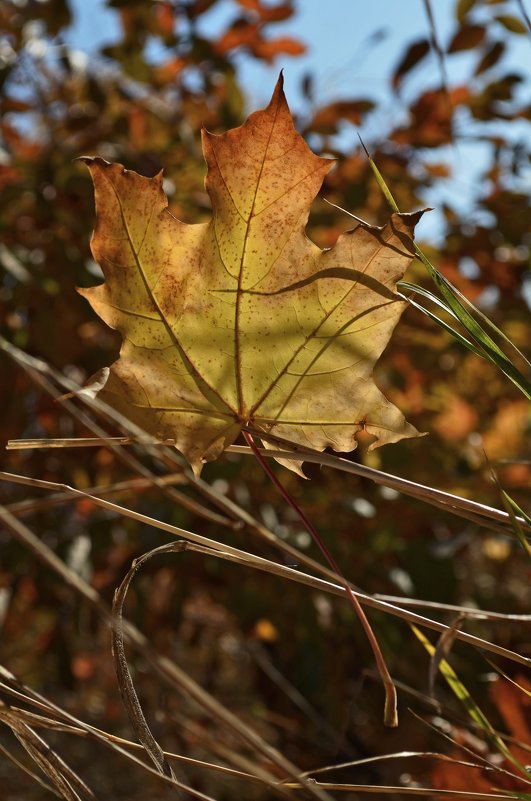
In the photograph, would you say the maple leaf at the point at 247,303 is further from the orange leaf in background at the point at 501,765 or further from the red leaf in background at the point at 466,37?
the red leaf in background at the point at 466,37

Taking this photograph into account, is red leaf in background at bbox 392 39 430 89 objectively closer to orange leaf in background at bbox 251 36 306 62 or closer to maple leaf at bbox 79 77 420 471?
orange leaf in background at bbox 251 36 306 62

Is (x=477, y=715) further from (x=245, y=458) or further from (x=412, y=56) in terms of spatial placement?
(x=412, y=56)

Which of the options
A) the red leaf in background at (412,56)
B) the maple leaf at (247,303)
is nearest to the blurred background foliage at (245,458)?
the red leaf in background at (412,56)

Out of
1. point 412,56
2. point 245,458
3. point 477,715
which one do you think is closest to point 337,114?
point 412,56

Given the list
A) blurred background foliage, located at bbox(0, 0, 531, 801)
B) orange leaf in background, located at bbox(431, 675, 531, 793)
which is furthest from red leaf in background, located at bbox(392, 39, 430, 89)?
orange leaf in background, located at bbox(431, 675, 531, 793)

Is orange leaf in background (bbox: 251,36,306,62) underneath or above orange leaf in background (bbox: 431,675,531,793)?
above
